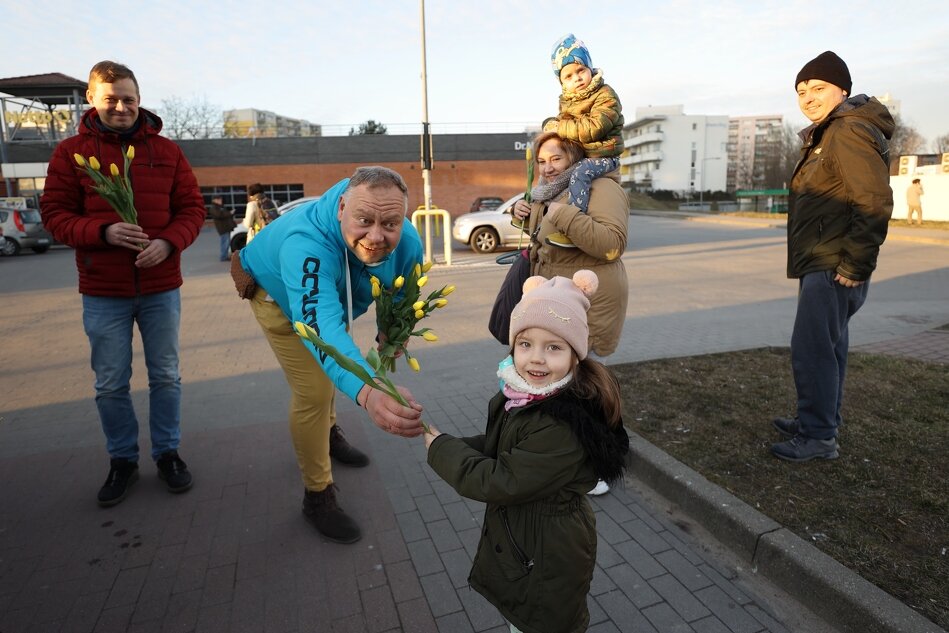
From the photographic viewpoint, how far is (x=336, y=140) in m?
36.4

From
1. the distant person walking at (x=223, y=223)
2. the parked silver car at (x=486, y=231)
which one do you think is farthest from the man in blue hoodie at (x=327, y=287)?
the distant person walking at (x=223, y=223)

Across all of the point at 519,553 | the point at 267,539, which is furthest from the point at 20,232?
the point at 519,553

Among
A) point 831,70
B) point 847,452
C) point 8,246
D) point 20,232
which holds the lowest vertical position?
point 847,452

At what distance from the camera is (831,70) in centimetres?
331

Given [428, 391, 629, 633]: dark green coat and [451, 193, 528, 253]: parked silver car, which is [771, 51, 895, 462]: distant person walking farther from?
[451, 193, 528, 253]: parked silver car

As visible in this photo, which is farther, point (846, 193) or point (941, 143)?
point (941, 143)

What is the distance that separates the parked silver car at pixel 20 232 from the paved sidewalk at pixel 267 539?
1743cm

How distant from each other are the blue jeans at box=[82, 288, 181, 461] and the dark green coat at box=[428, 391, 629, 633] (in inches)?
98.4

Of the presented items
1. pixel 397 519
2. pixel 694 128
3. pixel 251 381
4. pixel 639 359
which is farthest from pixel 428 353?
pixel 694 128

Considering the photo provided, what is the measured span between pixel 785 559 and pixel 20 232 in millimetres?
24696

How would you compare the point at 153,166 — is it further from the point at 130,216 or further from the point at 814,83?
the point at 814,83

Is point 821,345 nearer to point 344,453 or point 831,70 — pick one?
point 831,70

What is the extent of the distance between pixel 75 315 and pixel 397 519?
27.9 feet

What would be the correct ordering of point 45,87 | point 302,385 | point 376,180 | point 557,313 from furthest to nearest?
point 45,87, point 302,385, point 376,180, point 557,313
